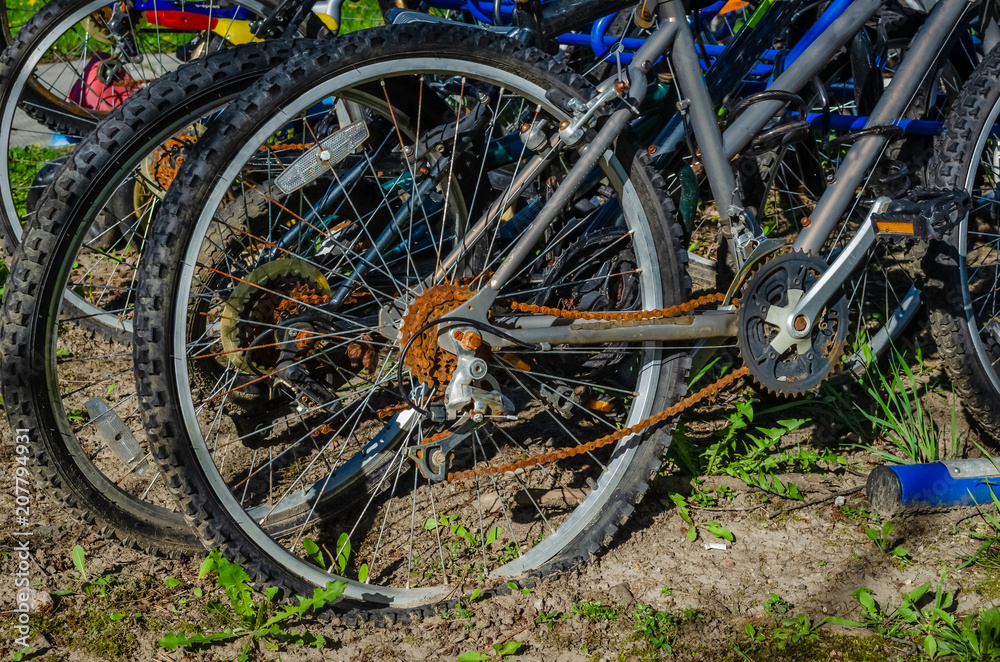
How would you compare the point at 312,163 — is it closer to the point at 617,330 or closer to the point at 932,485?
the point at 617,330

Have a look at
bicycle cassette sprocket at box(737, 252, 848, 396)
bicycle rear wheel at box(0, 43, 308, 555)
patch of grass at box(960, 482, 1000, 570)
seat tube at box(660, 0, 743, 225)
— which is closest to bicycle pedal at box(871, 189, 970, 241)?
bicycle cassette sprocket at box(737, 252, 848, 396)

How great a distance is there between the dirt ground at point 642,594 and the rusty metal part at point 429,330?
66 cm

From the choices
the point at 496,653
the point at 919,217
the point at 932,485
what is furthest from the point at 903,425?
the point at 496,653

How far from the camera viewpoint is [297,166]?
7.93 ft

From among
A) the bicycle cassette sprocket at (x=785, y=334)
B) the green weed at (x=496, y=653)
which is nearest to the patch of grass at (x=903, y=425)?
the bicycle cassette sprocket at (x=785, y=334)

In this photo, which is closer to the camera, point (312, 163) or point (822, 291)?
point (312, 163)

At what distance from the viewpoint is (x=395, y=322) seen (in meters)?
2.48

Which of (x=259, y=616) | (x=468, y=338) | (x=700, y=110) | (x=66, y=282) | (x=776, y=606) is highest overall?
(x=66, y=282)

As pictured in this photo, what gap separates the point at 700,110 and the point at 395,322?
1039 mm

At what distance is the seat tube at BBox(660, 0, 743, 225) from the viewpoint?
8.27ft

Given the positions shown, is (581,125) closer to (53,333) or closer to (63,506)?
(53,333)

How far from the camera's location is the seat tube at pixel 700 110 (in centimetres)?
252

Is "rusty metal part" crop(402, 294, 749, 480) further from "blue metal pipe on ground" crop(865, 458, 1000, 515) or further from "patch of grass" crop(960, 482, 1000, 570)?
"patch of grass" crop(960, 482, 1000, 570)

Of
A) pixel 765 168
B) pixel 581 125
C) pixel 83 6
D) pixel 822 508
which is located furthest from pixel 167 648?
pixel 83 6
